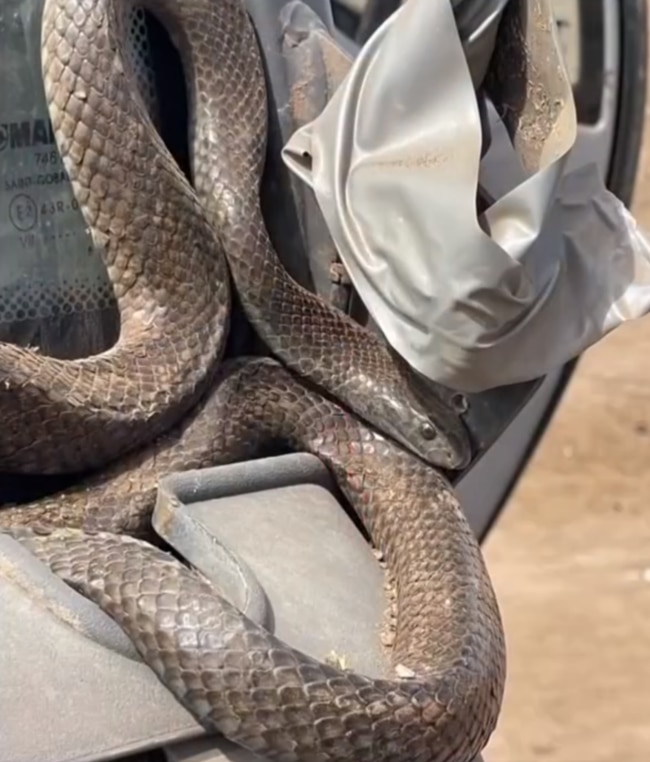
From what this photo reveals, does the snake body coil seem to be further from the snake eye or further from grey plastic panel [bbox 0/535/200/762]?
grey plastic panel [bbox 0/535/200/762]

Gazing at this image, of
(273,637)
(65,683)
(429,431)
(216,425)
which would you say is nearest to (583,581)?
(429,431)

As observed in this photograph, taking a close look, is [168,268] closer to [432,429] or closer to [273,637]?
[432,429]

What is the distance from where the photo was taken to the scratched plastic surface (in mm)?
1657

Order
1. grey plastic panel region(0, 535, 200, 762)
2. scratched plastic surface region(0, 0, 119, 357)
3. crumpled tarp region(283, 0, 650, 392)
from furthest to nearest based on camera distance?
scratched plastic surface region(0, 0, 119, 357) → crumpled tarp region(283, 0, 650, 392) → grey plastic panel region(0, 535, 200, 762)

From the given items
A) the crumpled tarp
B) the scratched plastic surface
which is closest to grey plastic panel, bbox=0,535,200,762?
the scratched plastic surface

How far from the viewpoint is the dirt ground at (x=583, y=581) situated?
10.9 feet

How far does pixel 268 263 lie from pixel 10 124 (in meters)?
0.32

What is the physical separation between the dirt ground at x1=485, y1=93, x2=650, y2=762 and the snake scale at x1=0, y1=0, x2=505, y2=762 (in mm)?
1649

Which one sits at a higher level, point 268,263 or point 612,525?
point 268,263

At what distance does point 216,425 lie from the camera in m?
1.70

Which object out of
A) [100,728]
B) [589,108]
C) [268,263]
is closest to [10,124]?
[268,263]

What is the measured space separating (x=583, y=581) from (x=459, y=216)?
2584 millimetres

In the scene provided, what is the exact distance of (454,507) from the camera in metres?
1.74

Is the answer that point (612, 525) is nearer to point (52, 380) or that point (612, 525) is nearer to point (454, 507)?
point (454, 507)
